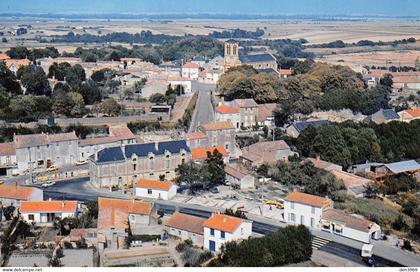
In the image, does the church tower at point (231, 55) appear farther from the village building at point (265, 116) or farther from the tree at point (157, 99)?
the village building at point (265, 116)

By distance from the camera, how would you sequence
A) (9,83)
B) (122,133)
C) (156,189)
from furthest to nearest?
1. (9,83)
2. (122,133)
3. (156,189)

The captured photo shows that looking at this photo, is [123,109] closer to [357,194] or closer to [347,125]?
[347,125]

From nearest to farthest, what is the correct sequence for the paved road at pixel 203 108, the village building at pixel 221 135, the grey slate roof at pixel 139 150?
the grey slate roof at pixel 139 150
the village building at pixel 221 135
the paved road at pixel 203 108

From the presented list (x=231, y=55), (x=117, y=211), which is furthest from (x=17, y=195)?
(x=231, y=55)

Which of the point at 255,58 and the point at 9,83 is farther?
the point at 255,58

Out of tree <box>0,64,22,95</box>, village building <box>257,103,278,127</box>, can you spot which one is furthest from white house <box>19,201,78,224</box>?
tree <box>0,64,22,95</box>

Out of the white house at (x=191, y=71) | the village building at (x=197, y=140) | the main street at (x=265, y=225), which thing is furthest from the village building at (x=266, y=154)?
the white house at (x=191, y=71)

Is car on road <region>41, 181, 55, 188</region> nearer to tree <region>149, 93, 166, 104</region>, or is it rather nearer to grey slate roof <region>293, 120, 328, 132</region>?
grey slate roof <region>293, 120, 328, 132</region>

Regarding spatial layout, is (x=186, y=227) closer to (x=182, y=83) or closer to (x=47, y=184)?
(x=47, y=184)
